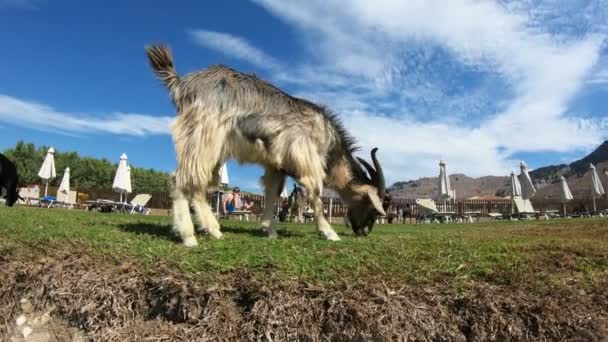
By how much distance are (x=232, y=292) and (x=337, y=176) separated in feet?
12.1

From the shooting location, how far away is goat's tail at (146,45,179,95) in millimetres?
6349

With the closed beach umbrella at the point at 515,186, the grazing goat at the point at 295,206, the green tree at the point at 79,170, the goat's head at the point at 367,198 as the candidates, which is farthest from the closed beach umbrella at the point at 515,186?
the green tree at the point at 79,170

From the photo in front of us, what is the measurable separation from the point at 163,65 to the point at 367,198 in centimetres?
358

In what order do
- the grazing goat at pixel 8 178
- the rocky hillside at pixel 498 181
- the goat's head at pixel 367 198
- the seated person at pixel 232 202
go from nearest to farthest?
the goat's head at pixel 367 198
the grazing goat at pixel 8 178
the seated person at pixel 232 202
the rocky hillside at pixel 498 181

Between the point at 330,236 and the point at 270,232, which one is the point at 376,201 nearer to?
the point at 330,236

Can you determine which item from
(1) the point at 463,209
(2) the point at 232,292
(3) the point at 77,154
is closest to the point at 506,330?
(2) the point at 232,292

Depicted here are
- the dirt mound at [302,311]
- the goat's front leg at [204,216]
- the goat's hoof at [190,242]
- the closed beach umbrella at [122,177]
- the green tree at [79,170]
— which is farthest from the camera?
Answer: the green tree at [79,170]

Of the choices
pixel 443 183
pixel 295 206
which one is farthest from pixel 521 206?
pixel 295 206

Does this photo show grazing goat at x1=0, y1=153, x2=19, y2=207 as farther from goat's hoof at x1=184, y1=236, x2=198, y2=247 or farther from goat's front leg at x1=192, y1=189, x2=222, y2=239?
goat's hoof at x1=184, y1=236, x2=198, y2=247

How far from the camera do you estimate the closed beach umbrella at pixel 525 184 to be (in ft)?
97.1

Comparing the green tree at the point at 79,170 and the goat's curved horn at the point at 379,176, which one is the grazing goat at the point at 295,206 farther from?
the green tree at the point at 79,170

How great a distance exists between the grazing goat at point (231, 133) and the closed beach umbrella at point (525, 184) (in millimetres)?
26458

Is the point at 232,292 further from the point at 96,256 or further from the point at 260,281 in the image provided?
the point at 96,256

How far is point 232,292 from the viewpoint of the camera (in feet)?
12.9
